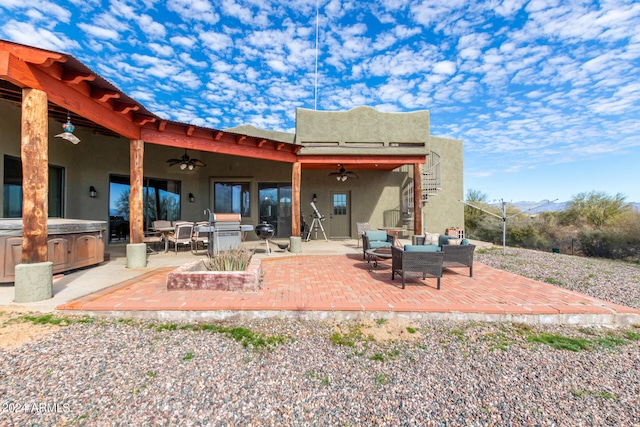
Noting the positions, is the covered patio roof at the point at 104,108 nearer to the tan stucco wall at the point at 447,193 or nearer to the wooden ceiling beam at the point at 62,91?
the wooden ceiling beam at the point at 62,91

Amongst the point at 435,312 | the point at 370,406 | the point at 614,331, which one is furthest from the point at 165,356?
the point at 614,331

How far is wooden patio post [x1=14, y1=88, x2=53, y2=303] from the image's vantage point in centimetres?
324

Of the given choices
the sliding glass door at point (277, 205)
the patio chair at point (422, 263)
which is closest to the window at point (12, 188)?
the sliding glass door at point (277, 205)

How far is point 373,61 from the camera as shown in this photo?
10.3 meters

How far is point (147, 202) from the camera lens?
9242 mm

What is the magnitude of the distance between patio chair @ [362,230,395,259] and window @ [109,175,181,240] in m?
7.30

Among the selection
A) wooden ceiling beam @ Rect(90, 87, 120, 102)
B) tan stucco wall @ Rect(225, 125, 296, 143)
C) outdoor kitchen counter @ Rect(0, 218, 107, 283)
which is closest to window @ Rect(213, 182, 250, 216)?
tan stucco wall @ Rect(225, 125, 296, 143)

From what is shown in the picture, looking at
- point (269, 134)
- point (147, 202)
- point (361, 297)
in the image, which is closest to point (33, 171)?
point (361, 297)

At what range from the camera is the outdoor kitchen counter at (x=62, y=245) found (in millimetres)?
3854

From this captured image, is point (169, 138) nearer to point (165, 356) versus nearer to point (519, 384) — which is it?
point (165, 356)

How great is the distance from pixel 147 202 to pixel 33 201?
646 centimetres

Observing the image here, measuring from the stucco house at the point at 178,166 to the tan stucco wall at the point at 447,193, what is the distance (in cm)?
4

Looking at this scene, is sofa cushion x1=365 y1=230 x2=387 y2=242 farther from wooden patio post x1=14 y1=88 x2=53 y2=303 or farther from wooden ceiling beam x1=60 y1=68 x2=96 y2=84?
wooden ceiling beam x1=60 y1=68 x2=96 y2=84

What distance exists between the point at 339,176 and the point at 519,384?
7.94m
